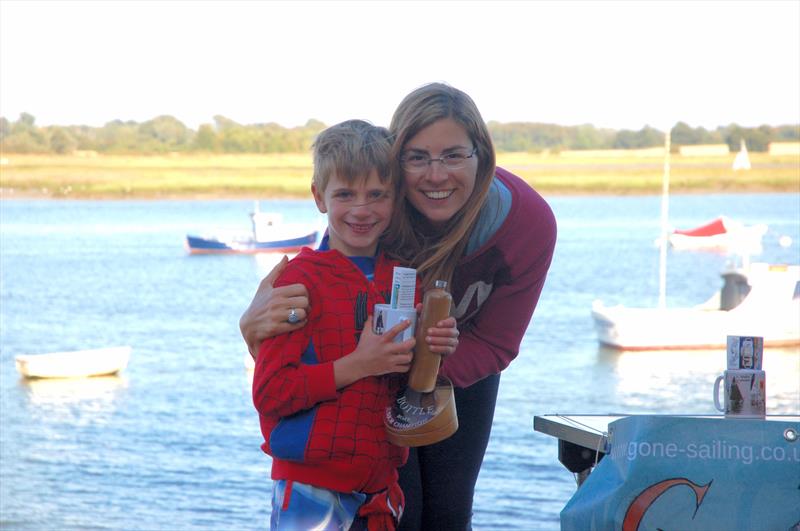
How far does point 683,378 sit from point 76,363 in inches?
414

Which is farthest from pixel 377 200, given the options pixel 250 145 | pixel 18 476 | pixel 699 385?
pixel 250 145

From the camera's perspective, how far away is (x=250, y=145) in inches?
2319

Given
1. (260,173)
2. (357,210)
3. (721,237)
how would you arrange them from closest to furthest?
1. (357,210)
2. (721,237)
3. (260,173)

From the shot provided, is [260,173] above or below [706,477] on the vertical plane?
below

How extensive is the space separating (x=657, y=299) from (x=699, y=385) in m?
15.2

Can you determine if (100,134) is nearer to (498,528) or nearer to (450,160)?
(498,528)

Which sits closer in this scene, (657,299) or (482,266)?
(482,266)

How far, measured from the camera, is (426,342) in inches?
78.6

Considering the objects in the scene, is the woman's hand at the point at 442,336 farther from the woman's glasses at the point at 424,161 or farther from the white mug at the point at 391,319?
the woman's glasses at the point at 424,161

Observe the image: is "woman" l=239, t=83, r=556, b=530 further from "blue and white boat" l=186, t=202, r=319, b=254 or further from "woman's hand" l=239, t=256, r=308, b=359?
"blue and white boat" l=186, t=202, r=319, b=254

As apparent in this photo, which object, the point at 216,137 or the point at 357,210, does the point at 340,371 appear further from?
the point at 216,137

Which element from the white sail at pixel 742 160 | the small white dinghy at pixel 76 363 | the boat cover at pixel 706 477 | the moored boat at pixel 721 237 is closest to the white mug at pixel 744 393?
the boat cover at pixel 706 477

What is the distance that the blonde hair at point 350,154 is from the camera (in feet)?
6.77

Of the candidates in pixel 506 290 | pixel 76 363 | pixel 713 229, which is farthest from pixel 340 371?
pixel 713 229
